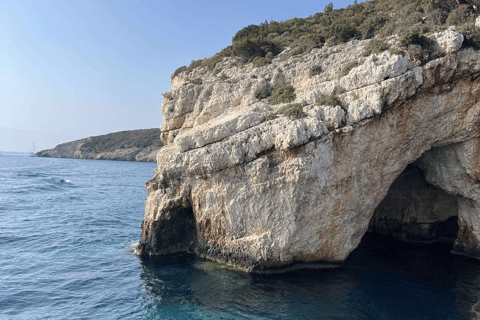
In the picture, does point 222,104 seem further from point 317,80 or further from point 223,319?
point 223,319

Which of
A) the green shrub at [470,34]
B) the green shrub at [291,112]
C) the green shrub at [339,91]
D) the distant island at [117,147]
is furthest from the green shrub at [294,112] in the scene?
the distant island at [117,147]

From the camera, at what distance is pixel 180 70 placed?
95.8 feet

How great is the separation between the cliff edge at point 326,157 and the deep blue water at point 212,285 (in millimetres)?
1578

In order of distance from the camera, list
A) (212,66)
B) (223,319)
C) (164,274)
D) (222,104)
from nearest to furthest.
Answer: (223,319), (164,274), (222,104), (212,66)

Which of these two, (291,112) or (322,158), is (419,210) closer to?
(322,158)

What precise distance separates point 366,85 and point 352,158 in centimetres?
375

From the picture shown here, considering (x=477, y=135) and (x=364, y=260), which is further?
(x=364, y=260)

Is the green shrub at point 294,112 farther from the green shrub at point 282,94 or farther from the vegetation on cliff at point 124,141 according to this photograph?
the vegetation on cliff at point 124,141

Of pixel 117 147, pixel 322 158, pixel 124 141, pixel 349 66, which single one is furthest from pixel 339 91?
pixel 124 141

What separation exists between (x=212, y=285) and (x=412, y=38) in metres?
15.9

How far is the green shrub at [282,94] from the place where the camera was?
19.1m

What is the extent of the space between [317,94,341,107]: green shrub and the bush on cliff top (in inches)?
184

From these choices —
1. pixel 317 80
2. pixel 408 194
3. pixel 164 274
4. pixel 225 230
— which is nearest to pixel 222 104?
pixel 317 80

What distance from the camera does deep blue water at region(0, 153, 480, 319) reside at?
1359 centimetres
